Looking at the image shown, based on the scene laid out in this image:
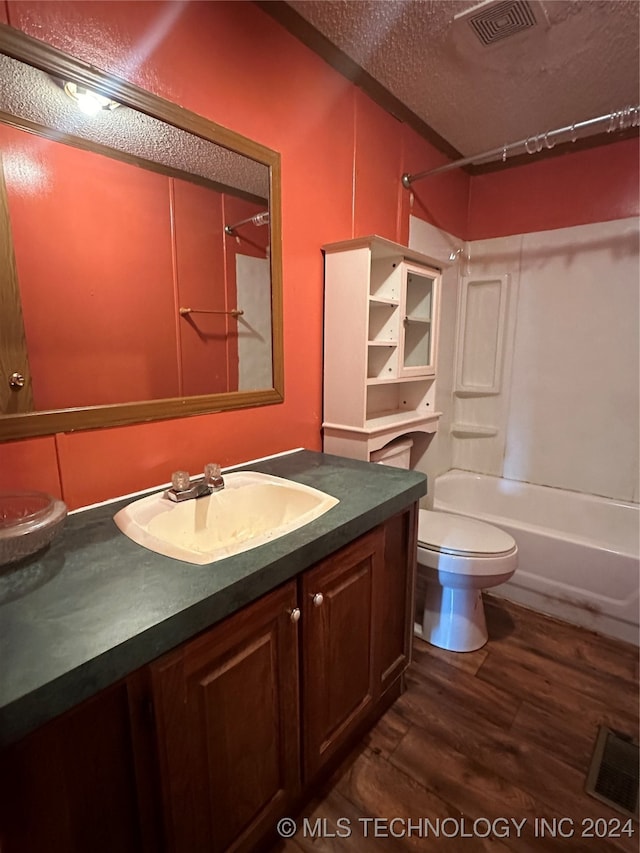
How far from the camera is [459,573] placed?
171 cm

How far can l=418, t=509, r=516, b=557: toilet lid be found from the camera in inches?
67.7

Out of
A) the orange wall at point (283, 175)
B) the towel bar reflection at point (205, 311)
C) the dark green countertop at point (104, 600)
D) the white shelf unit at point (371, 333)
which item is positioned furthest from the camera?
the white shelf unit at point (371, 333)

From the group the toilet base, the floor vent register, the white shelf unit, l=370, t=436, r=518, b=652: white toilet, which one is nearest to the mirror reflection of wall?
the white shelf unit

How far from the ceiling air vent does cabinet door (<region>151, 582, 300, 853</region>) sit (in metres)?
1.88

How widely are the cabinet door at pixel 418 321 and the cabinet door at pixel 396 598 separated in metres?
0.75

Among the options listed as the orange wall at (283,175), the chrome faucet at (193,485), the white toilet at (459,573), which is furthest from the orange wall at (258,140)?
the white toilet at (459,573)

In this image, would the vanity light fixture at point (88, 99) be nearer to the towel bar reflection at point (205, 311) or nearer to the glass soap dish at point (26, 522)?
the towel bar reflection at point (205, 311)

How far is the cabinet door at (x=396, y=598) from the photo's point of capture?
4.31 feet

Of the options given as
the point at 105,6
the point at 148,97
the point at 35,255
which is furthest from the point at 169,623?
the point at 105,6

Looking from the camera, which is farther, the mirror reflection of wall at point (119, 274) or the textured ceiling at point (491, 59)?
the textured ceiling at point (491, 59)

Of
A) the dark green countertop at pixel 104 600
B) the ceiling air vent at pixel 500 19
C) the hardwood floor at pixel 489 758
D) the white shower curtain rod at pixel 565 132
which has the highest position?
the ceiling air vent at pixel 500 19

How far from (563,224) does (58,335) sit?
2609 millimetres

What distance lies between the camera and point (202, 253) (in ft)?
4.41

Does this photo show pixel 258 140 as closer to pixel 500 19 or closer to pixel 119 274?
pixel 119 274
